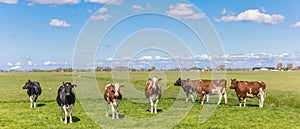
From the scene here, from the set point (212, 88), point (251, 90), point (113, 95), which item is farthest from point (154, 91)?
point (251, 90)

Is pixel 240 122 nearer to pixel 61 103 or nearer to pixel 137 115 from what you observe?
pixel 137 115

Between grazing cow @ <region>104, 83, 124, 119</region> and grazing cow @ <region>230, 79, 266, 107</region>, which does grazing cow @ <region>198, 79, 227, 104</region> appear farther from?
grazing cow @ <region>104, 83, 124, 119</region>

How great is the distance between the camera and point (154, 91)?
2006cm

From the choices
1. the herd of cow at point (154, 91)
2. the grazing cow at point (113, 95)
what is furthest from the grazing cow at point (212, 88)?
the grazing cow at point (113, 95)

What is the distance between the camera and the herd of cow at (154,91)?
16719mm

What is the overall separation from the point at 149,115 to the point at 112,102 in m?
2.53

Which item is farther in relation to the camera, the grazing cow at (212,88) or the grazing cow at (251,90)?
the grazing cow at (212,88)

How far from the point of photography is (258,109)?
869 inches

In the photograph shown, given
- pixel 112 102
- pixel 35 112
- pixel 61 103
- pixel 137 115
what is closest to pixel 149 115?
A: pixel 137 115

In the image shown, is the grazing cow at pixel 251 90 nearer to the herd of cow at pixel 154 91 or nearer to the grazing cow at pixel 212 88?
the herd of cow at pixel 154 91

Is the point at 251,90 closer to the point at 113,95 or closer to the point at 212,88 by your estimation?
the point at 212,88

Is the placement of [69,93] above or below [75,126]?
above

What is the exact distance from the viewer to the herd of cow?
16.7 m

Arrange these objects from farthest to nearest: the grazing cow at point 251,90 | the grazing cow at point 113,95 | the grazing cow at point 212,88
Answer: the grazing cow at point 212,88 < the grazing cow at point 251,90 < the grazing cow at point 113,95
